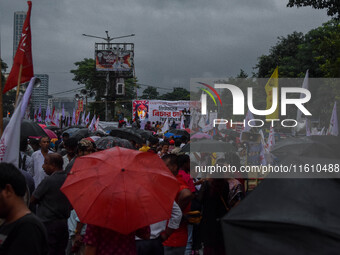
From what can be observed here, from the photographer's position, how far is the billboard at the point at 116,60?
5653 centimetres

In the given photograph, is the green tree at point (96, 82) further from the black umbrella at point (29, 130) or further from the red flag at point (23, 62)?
the red flag at point (23, 62)

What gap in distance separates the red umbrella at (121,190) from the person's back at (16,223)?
792 mm

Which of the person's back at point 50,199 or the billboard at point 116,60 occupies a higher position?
the billboard at point 116,60

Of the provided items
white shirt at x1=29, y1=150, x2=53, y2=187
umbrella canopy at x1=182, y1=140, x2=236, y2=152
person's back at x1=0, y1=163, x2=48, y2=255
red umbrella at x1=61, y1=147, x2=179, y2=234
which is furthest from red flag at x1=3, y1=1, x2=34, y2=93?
umbrella canopy at x1=182, y1=140, x2=236, y2=152

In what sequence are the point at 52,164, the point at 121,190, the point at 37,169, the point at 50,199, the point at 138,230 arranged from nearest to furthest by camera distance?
the point at 121,190 → the point at 138,230 → the point at 50,199 → the point at 52,164 → the point at 37,169

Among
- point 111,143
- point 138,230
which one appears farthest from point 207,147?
point 138,230

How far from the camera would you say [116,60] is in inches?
2250

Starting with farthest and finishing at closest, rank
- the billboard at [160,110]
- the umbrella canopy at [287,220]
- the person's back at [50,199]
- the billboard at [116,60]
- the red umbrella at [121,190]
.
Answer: the billboard at [116,60], the billboard at [160,110], the person's back at [50,199], the red umbrella at [121,190], the umbrella canopy at [287,220]

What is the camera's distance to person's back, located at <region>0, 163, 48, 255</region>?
264 cm

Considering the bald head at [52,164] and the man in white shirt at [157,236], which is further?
the bald head at [52,164]

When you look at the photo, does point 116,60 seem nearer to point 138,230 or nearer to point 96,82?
point 96,82

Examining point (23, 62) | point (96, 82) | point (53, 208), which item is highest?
point (96, 82)

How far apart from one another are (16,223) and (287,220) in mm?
1447

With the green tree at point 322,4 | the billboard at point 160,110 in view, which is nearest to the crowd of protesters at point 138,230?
the green tree at point 322,4
